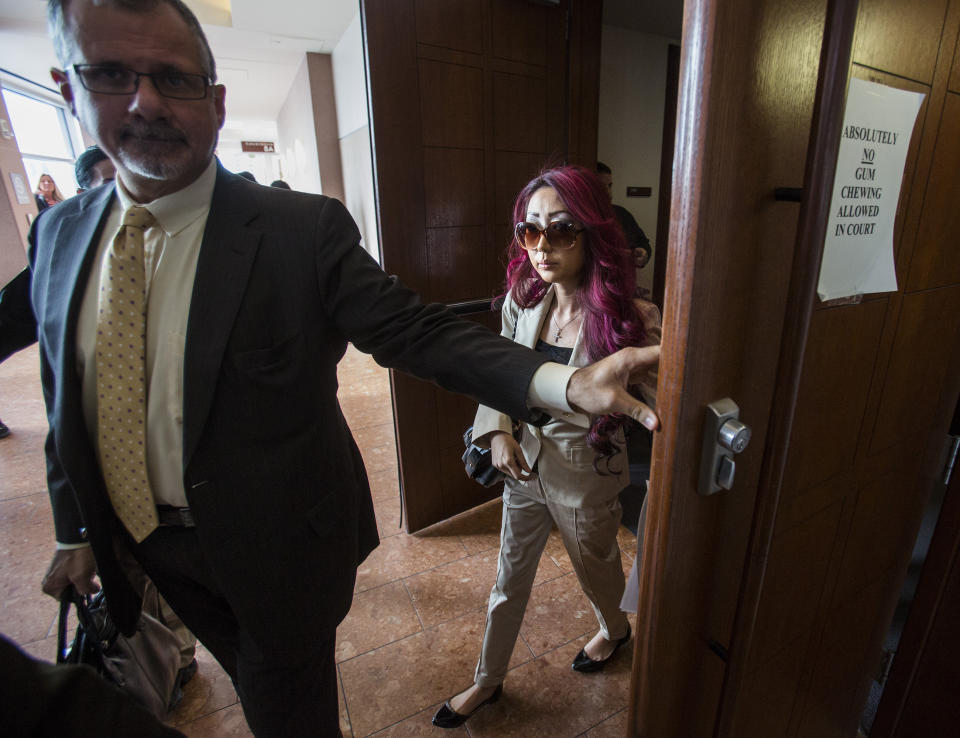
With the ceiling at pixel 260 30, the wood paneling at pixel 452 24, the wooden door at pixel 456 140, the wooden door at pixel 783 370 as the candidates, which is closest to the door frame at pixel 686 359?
the wooden door at pixel 783 370

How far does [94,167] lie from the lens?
200 centimetres

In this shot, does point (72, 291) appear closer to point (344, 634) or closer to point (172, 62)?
point (172, 62)

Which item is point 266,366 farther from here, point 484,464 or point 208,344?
point 484,464

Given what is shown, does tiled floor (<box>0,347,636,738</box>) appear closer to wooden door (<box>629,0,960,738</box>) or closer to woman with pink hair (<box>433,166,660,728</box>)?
woman with pink hair (<box>433,166,660,728</box>)

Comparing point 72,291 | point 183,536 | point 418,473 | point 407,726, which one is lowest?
point 407,726

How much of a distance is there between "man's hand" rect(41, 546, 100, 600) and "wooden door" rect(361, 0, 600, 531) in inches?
53.0

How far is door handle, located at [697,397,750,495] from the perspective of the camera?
0.70m

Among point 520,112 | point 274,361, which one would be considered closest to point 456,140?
point 520,112

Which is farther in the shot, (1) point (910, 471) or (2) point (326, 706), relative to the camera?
(2) point (326, 706)

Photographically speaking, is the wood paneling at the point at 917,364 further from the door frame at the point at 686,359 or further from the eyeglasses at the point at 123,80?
the eyeglasses at the point at 123,80

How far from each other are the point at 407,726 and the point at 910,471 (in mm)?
1667

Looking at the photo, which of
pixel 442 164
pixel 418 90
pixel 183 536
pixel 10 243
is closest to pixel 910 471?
pixel 183 536

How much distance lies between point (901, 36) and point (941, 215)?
35 cm

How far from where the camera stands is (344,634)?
2053mm
